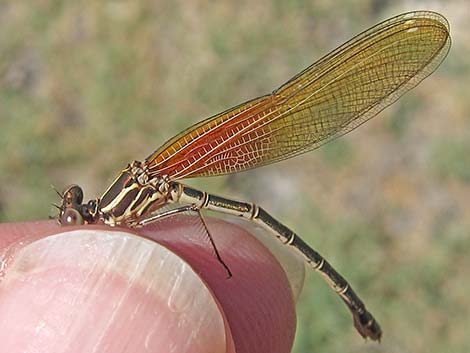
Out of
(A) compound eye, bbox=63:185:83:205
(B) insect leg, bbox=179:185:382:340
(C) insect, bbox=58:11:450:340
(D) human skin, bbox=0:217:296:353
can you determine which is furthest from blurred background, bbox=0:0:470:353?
(D) human skin, bbox=0:217:296:353

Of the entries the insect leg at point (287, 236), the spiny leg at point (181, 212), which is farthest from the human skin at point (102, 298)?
the insect leg at point (287, 236)

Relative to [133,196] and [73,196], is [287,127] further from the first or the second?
[73,196]

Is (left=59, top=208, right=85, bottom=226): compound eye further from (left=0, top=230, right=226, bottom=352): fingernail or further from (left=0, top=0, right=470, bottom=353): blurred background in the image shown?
(left=0, top=0, right=470, bottom=353): blurred background

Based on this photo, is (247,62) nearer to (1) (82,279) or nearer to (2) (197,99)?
(2) (197,99)

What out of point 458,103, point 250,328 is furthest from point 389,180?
point 250,328

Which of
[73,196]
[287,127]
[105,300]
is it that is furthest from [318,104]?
[105,300]

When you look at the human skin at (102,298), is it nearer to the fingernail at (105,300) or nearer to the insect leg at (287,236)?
the fingernail at (105,300)
